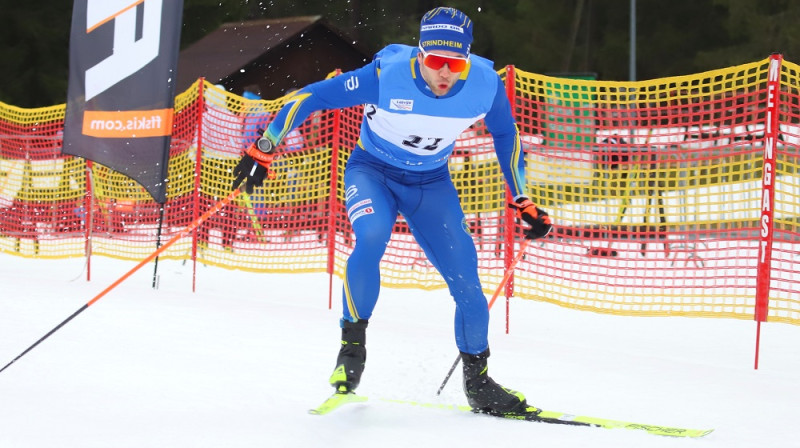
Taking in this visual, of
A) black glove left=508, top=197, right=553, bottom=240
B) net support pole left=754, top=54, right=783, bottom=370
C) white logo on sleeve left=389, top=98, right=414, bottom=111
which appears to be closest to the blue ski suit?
white logo on sleeve left=389, top=98, right=414, bottom=111

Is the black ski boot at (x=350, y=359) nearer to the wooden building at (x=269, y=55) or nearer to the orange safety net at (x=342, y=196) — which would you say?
the orange safety net at (x=342, y=196)

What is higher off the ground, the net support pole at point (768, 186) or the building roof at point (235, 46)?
the building roof at point (235, 46)

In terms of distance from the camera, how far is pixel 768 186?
5.73 metres

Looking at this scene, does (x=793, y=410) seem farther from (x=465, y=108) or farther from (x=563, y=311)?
(x=563, y=311)

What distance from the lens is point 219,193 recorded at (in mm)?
9484

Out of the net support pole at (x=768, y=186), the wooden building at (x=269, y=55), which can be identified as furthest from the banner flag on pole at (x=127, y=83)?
the wooden building at (x=269, y=55)

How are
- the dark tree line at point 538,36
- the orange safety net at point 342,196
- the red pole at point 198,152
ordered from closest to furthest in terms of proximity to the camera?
the orange safety net at point 342,196 < the red pole at point 198,152 < the dark tree line at point 538,36

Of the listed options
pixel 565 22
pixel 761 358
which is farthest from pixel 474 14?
pixel 761 358

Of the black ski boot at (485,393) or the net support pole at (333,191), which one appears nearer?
the black ski boot at (485,393)

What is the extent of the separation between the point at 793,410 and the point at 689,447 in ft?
3.61

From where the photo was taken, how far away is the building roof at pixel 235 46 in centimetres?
2386

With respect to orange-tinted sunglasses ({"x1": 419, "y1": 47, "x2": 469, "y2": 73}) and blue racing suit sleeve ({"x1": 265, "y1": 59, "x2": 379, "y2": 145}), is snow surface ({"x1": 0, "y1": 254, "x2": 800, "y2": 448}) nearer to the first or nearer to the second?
blue racing suit sleeve ({"x1": 265, "y1": 59, "x2": 379, "y2": 145})

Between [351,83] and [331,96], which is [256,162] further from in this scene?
[351,83]

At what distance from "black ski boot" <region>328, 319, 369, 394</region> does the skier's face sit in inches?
45.0
